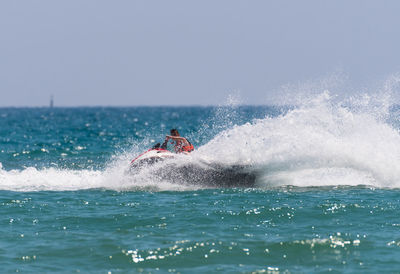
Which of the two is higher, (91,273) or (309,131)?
(309,131)

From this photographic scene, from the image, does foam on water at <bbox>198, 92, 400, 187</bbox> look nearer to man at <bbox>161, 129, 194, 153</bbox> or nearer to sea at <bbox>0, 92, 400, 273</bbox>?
sea at <bbox>0, 92, 400, 273</bbox>

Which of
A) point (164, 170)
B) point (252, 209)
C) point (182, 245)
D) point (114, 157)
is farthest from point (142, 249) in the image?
point (114, 157)

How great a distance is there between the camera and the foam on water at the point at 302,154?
16.8m

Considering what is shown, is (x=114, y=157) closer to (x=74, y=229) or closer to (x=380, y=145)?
(x=380, y=145)

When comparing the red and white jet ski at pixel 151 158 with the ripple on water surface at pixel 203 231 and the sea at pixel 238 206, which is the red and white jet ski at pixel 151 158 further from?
the ripple on water surface at pixel 203 231

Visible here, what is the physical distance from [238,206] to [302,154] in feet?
13.4

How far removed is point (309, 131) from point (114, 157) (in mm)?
12791

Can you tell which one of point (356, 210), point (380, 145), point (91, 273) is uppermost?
point (380, 145)

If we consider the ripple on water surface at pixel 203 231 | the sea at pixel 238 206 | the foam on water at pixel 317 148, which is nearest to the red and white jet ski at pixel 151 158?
the sea at pixel 238 206

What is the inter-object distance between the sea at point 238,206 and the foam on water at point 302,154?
0.11 feet

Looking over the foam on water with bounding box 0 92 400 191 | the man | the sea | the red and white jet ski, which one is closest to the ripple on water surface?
the sea

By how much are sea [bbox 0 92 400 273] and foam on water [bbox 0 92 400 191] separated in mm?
33

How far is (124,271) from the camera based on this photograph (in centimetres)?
925

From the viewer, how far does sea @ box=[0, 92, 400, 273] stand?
9.73m
